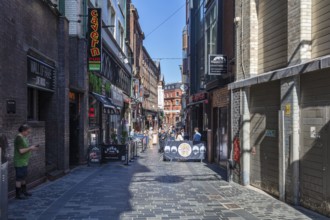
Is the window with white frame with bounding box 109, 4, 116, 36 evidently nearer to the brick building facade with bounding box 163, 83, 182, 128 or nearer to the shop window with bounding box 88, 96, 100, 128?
the shop window with bounding box 88, 96, 100, 128

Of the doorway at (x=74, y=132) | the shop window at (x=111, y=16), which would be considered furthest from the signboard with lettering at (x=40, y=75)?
the shop window at (x=111, y=16)

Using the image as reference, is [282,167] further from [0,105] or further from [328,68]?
[0,105]

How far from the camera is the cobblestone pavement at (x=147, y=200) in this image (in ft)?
26.8

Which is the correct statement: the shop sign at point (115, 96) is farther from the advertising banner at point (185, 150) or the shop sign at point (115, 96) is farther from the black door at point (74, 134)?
the black door at point (74, 134)

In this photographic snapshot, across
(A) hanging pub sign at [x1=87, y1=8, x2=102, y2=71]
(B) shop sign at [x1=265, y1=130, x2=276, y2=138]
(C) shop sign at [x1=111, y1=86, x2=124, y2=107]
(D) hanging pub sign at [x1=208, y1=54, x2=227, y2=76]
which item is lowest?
(B) shop sign at [x1=265, y1=130, x2=276, y2=138]

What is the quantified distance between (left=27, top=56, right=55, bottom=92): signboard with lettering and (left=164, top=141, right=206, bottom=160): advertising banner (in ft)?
26.6

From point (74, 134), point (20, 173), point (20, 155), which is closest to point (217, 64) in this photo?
point (74, 134)

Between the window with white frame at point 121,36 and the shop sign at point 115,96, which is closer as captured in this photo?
the shop sign at point 115,96

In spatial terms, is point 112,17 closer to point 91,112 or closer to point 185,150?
point 91,112

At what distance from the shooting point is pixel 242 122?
480 inches

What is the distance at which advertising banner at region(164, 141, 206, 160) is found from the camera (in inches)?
797

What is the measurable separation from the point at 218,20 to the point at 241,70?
629 centimetres

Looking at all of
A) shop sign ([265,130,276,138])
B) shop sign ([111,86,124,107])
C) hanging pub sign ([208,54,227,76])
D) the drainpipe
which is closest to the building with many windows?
hanging pub sign ([208,54,227,76])

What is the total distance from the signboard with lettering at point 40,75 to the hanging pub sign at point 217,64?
235 inches
